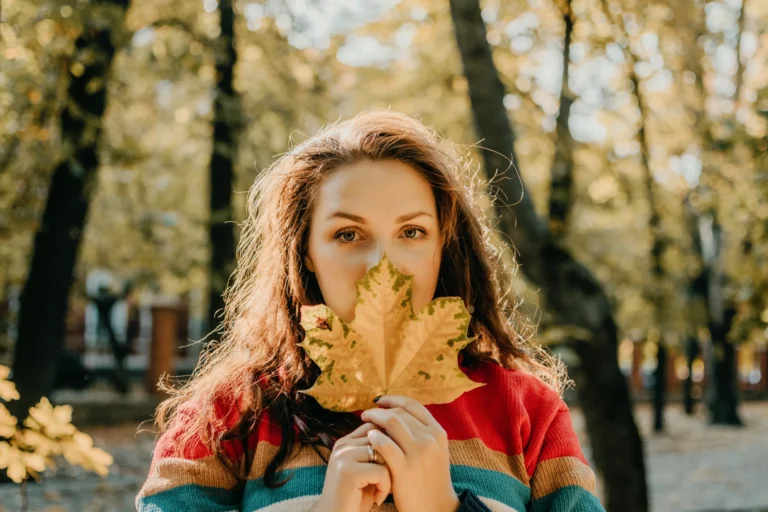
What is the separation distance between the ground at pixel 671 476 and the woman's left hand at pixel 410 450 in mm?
6145

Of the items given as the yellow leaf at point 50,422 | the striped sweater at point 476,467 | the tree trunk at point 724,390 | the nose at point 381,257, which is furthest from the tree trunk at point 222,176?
the tree trunk at point 724,390

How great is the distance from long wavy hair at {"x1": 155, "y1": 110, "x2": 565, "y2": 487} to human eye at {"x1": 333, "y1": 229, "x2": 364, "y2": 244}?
0.19 metres

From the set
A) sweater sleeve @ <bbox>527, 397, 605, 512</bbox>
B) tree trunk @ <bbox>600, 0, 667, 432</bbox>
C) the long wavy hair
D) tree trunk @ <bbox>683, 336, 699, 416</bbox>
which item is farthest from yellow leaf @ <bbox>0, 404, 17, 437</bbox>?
tree trunk @ <bbox>683, 336, 699, 416</bbox>

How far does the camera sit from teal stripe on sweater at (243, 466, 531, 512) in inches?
68.8

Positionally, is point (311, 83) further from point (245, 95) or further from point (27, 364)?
point (27, 364)

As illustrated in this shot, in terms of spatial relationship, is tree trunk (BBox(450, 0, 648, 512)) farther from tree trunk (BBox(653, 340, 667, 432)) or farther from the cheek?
tree trunk (BBox(653, 340, 667, 432))

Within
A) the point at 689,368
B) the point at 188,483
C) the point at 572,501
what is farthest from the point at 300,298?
the point at 689,368

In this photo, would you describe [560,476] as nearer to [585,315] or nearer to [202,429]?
[202,429]

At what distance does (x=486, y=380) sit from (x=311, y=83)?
7.37 m

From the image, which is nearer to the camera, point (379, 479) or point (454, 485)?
point (379, 479)

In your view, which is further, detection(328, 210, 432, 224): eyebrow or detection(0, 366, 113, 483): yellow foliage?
detection(0, 366, 113, 483): yellow foliage

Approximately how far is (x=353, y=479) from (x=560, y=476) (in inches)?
23.0

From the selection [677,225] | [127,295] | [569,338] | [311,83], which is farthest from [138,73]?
[677,225]

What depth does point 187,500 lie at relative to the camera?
1.75 metres
